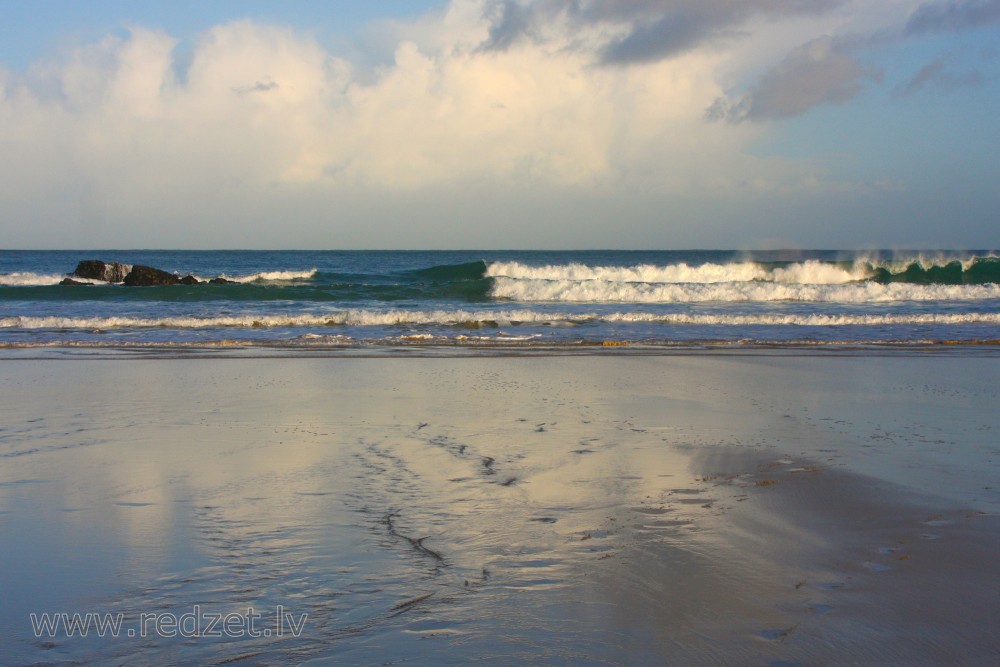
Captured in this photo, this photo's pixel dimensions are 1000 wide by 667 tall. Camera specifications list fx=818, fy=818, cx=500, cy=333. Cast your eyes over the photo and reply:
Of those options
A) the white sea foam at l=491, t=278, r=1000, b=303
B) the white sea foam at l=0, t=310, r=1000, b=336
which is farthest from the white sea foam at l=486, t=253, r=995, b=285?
the white sea foam at l=0, t=310, r=1000, b=336

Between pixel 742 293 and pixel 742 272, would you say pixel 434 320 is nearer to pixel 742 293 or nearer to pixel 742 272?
pixel 742 293

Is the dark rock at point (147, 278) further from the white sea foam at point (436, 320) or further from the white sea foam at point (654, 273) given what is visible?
the white sea foam at point (654, 273)

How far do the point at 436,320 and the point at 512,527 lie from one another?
Result: 520 inches

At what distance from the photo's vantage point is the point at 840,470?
A: 199 inches

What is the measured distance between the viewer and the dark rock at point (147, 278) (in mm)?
28797

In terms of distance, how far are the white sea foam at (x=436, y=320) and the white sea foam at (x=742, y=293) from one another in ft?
24.9

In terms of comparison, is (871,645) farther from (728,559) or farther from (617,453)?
(617,453)

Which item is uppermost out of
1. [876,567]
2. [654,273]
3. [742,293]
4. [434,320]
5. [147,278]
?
[654,273]

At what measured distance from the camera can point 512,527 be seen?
3855 millimetres

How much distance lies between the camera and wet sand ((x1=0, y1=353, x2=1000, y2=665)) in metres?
2.75

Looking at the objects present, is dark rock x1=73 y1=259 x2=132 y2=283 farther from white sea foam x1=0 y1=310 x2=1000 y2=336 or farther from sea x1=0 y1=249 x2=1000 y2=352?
white sea foam x1=0 y1=310 x2=1000 y2=336

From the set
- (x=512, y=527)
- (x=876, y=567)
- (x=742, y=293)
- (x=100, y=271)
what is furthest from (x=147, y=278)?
(x=876, y=567)

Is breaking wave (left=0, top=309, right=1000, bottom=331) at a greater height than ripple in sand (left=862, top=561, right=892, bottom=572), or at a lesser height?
greater

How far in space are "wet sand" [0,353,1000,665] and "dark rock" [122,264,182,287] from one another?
22.7 metres
